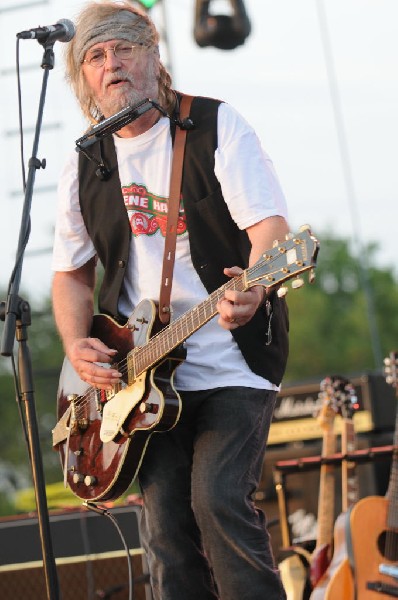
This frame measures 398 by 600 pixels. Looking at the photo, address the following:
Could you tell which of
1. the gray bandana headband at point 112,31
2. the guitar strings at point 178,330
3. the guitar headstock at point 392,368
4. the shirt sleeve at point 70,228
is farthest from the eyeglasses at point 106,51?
the guitar headstock at point 392,368

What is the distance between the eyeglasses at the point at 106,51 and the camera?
12.1 ft

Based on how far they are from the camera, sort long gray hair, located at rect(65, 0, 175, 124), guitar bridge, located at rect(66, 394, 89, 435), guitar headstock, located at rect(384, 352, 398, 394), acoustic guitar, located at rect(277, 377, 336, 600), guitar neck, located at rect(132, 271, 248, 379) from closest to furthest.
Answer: guitar neck, located at rect(132, 271, 248, 379)
long gray hair, located at rect(65, 0, 175, 124)
guitar bridge, located at rect(66, 394, 89, 435)
acoustic guitar, located at rect(277, 377, 336, 600)
guitar headstock, located at rect(384, 352, 398, 394)

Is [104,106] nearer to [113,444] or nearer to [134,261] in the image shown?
[134,261]

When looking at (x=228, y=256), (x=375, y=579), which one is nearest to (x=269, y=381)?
(x=228, y=256)

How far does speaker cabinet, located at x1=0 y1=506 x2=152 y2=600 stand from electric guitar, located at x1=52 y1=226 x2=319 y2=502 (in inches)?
54.5

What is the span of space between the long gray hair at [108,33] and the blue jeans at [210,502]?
3.60 ft

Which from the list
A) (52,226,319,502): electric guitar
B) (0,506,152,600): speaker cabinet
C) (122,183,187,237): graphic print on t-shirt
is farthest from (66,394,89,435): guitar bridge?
(0,506,152,600): speaker cabinet

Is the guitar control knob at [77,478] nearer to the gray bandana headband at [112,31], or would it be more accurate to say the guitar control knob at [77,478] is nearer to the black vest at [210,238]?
the black vest at [210,238]

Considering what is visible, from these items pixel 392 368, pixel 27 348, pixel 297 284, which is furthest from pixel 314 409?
pixel 297 284

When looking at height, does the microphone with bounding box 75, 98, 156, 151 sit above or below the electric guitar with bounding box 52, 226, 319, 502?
above

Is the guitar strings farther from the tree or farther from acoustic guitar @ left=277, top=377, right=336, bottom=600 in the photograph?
the tree

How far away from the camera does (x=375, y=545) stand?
16.2 ft

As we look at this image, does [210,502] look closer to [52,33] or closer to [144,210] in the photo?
[144,210]

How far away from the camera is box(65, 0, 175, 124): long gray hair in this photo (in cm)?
373
